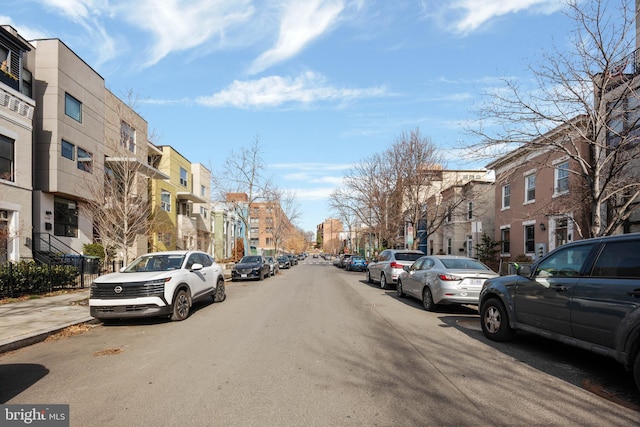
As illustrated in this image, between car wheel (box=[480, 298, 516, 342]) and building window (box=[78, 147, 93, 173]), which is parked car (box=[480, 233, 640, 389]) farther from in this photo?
building window (box=[78, 147, 93, 173])

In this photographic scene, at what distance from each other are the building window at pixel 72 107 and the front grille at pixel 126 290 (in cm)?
1502

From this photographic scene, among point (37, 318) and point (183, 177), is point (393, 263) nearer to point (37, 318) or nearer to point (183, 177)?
point (37, 318)

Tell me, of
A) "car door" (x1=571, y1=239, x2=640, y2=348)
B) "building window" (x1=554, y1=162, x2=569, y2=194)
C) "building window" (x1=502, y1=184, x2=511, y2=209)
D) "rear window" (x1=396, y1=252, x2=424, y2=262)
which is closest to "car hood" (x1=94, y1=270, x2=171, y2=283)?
"car door" (x1=571, y1=239, x2=640, y2=348)

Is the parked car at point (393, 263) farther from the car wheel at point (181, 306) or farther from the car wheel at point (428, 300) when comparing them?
the car wheel at point (181, 306)

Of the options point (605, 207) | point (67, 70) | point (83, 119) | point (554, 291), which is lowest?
point (554, 291)

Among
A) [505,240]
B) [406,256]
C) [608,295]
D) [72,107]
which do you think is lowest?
[406,256]

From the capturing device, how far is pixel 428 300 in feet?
35.3

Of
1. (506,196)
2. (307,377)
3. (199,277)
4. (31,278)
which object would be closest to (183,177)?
(31,278)

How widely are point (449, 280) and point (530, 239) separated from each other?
573 inches

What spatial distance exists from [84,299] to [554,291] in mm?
12412

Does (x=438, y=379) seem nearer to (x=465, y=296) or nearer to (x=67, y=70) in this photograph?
(x=465, y=296)

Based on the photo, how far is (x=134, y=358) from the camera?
626 centimetres

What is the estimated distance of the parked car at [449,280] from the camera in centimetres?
988

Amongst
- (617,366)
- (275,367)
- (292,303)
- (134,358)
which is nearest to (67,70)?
(292,303)
